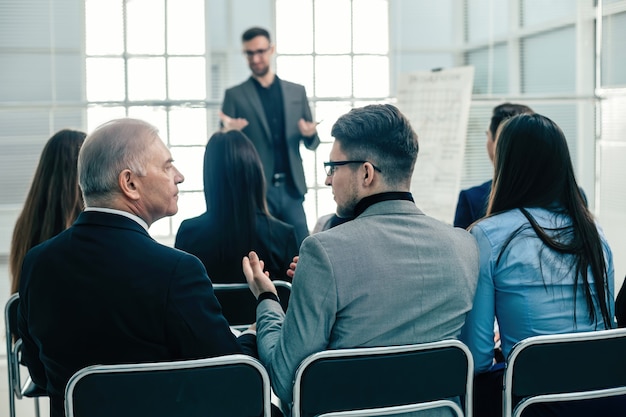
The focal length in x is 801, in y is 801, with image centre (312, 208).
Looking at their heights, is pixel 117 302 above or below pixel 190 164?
below

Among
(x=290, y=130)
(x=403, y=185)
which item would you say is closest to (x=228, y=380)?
(x=403, y=185)

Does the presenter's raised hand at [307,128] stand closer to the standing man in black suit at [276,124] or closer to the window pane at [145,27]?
the standing man in black suit at [276,124]

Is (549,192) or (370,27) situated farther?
(370,27)

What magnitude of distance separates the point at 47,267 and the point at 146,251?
232 millimetres

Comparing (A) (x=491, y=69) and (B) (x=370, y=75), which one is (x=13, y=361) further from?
(A) (x=491, y=69)

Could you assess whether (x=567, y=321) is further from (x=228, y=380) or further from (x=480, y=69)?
(x=480, y=69)

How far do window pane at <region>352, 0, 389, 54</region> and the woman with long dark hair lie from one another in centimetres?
299

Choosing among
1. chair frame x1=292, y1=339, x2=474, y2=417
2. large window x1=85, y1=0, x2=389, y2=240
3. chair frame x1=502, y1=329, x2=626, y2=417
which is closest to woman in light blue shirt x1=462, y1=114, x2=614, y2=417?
chair frame x1=502, y1=329, x2=626, y2=417

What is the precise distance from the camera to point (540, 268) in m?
2.18

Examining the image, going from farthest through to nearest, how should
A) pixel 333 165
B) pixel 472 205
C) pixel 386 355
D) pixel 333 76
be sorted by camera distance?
pixel 333 76 < pixel 472 205 < pixel 333 165 < pixel 386 355

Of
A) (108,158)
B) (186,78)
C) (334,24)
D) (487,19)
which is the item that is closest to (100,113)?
(186,78)

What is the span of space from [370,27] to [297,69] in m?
0.65

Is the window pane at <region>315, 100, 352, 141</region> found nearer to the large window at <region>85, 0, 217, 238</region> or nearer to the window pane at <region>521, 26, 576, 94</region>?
the large window at <region>85, 0, 217, 238</region>

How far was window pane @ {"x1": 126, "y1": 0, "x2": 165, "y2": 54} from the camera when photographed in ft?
17.7
